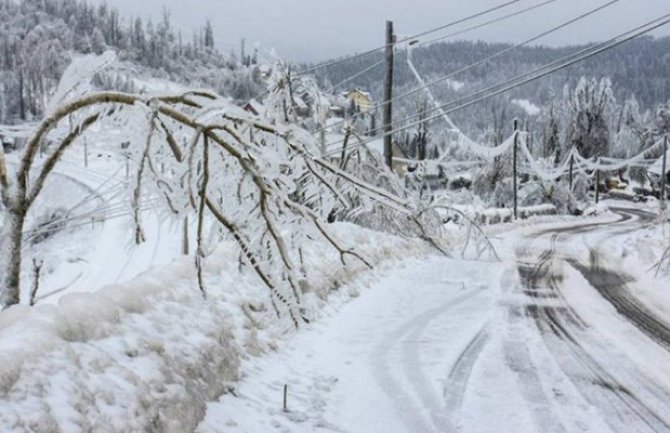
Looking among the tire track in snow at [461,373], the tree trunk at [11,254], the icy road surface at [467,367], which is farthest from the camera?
the tire track in snow at [461,373]

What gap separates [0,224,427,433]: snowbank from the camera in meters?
3.79

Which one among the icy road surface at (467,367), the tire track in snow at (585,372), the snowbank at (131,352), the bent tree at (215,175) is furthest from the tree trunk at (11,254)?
the tire track in snow at (585,372)

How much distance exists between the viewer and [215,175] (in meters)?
4.27

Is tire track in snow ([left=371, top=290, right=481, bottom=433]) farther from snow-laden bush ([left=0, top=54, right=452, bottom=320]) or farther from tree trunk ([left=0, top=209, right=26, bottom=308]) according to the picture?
tree trunk ([left=0, top=209, right=26, bottom=308])

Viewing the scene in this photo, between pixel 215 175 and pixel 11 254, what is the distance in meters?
1.82

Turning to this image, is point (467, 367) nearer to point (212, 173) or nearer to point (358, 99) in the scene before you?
point (212, 173)

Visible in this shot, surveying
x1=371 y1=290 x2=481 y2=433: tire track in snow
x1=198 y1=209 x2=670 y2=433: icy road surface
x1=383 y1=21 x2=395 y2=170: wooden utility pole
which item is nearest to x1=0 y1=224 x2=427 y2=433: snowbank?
x1=198 y1=209 x2=670 y2=433: icy road surface

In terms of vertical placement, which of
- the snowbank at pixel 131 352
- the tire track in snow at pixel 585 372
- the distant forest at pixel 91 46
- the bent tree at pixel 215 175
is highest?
the distant forest at pixel 91 46

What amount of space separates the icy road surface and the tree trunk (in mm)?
1909

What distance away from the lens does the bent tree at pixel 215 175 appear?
11.8 feet

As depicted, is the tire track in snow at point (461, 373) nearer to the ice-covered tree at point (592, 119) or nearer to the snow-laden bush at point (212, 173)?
the snow-laden bush at point (212, 173)

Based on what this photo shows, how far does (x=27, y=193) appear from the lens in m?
4.61

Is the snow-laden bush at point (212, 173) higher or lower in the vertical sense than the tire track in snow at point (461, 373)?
higher

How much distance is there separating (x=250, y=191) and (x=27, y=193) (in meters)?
1.78
